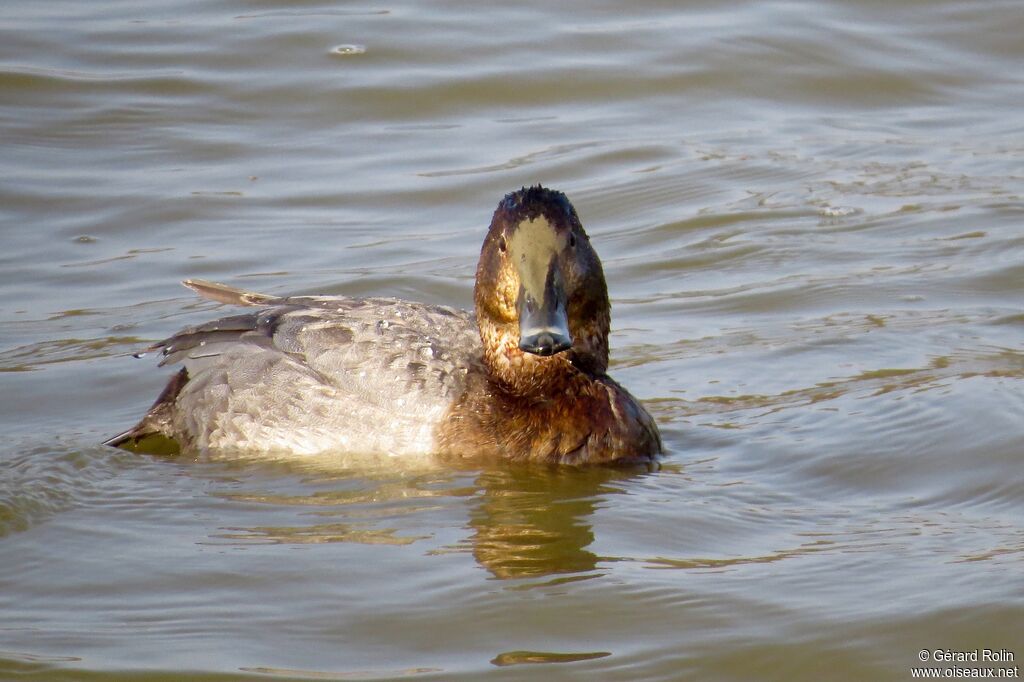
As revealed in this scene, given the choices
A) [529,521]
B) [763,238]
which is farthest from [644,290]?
[529,521]

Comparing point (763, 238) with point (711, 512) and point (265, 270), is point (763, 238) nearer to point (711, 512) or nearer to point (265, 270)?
point (265, 270)

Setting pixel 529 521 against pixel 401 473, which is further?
pixel 401 473

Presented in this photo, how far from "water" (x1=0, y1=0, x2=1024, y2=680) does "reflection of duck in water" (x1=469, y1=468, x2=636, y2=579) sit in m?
0.02

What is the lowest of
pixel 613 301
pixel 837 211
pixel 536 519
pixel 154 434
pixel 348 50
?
pixel 536 519

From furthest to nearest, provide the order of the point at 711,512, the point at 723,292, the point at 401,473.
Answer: the point at 723,292 → the point at 401,473 → the point at 711,512

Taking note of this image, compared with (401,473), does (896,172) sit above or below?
above

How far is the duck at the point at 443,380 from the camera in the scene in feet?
21.3

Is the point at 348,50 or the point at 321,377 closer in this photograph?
the point at 321,377

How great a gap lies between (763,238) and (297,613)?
Answer: 547 centimetres

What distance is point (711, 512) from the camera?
5.82 metres

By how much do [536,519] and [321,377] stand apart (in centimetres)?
133

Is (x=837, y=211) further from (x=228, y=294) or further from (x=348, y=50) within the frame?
(x=348, y=50)

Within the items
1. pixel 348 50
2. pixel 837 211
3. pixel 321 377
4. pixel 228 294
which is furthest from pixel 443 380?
pixel 348 50

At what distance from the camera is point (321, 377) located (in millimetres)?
6684
